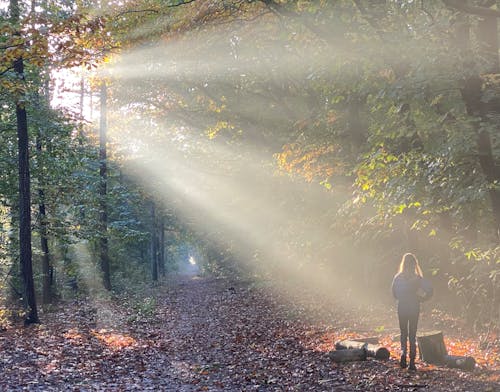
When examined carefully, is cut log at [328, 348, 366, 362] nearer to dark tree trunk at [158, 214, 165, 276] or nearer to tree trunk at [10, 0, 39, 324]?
tree trunk at [10, 0, 39, 324]

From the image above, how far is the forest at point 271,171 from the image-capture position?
9.37m

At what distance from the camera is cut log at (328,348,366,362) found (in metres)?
10.7

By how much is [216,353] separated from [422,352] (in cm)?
534

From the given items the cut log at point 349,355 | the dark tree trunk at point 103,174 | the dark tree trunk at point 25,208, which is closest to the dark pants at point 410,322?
the cut log at point 349,355

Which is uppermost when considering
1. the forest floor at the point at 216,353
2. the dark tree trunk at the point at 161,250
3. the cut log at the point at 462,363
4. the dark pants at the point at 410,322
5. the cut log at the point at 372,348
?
the dark pants at the point at 410,322

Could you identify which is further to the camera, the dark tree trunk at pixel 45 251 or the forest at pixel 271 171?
the dark tree trunk at pixel 45 251

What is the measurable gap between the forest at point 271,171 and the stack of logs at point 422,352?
227 millimetres

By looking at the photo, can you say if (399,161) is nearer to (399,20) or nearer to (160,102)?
(399,20)

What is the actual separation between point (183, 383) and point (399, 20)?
8.65 m

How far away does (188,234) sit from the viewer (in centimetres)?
4959

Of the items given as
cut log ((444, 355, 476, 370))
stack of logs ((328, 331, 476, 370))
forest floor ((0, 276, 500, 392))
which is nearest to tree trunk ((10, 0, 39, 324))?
forest floor ((0, 276, 500, 392))

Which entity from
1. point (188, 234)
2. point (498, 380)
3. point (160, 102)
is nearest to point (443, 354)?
point (498, 380)

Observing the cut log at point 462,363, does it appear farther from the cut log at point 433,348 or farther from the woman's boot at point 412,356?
the woman's boot at point 412,356

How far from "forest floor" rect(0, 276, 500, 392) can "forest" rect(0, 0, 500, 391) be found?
0.08 m
